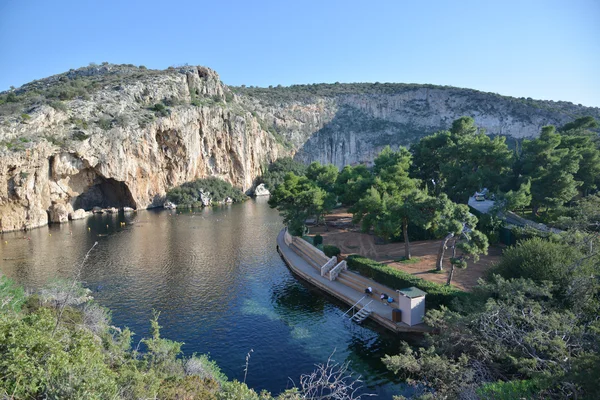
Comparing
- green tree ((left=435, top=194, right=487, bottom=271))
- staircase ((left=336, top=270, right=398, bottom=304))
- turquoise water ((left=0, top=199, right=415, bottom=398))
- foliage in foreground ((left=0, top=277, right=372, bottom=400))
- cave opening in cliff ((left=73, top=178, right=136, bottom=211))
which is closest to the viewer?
foliage in foreground ((left=0, top=277, right=372, bottom=400))

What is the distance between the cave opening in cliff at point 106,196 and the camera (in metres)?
54.9

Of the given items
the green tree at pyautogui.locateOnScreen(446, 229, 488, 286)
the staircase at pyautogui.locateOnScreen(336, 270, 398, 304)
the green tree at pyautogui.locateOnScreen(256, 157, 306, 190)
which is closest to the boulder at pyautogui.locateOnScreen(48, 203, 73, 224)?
the green tree at pyautogui.locateOnScreen(256, 157, 306, 190)

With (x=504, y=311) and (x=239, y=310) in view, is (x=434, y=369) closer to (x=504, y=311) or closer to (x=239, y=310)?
(x=504, y=311)

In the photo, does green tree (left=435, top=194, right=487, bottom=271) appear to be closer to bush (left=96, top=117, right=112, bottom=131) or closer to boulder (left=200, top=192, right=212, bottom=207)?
boulder (left=200, top=192, right=212, bottom=207)

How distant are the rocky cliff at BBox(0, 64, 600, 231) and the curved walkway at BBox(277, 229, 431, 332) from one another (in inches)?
1388

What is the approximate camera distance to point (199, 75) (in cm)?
7425

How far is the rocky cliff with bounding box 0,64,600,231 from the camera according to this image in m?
42.4

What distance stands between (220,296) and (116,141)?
40172mm

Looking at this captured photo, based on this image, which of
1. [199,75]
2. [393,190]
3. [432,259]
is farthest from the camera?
[199,75]

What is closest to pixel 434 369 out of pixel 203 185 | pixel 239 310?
pixel 239 310

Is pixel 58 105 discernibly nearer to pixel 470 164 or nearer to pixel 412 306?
pixel 470 164

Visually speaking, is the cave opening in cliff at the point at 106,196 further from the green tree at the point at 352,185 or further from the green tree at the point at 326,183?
the green tree at the point at 352,185

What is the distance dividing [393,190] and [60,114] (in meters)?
44.7

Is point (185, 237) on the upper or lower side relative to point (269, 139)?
lower
